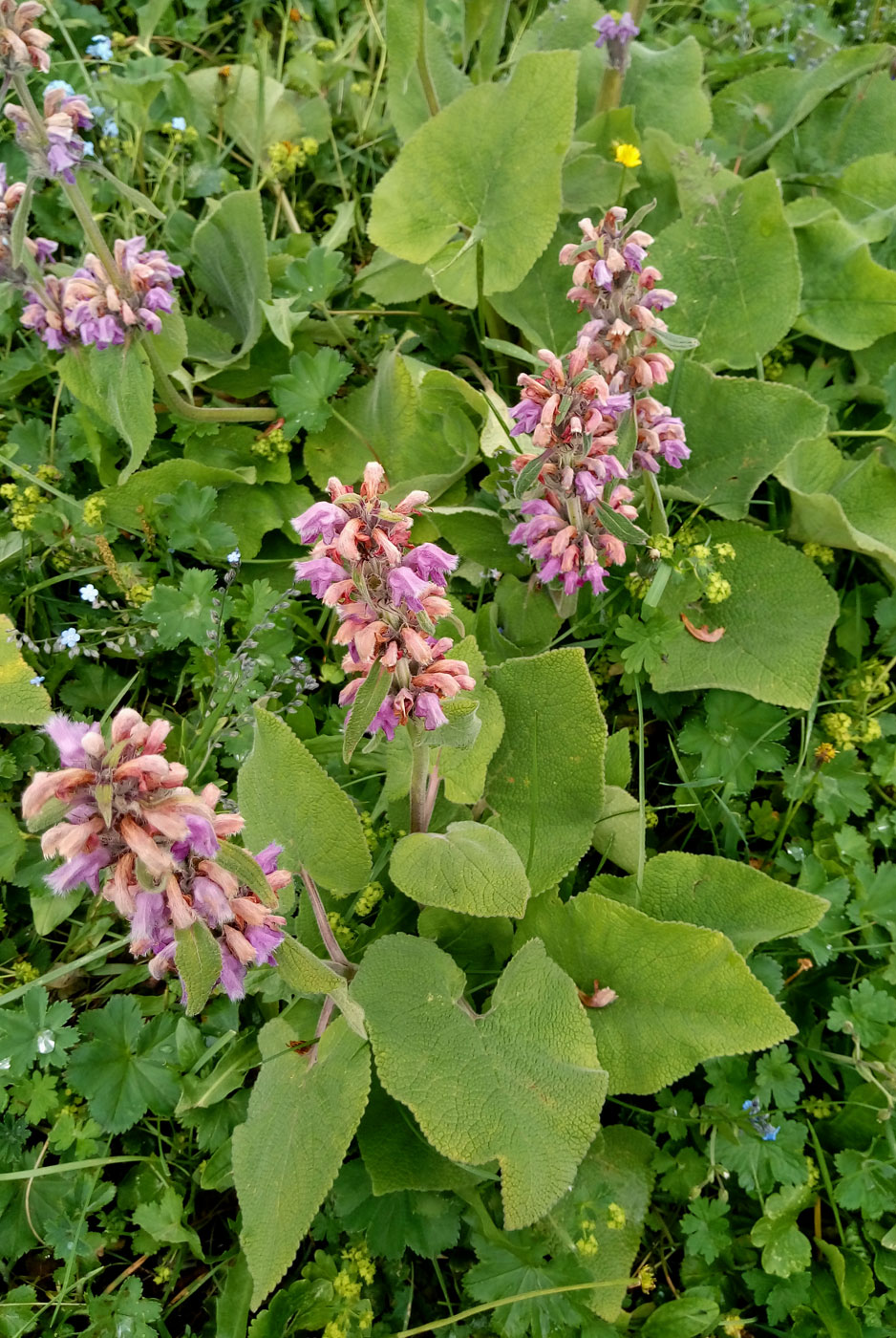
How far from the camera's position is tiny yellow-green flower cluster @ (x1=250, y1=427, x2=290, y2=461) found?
12.4 ft

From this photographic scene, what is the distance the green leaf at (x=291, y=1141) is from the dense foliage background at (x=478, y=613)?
0.25 ft

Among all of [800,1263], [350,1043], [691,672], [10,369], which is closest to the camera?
[350,1043]

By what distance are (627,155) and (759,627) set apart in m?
1.98

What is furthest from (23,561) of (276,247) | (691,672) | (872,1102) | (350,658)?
(872,1102)

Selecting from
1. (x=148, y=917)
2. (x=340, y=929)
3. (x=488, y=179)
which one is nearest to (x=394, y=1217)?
(x=340, y=929)

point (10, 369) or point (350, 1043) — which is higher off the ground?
point (10, 369)

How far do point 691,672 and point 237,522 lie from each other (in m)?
1.89

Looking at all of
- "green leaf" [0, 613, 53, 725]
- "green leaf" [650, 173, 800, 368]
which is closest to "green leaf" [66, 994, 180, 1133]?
"green leaf" [0, 613, 53, 725]

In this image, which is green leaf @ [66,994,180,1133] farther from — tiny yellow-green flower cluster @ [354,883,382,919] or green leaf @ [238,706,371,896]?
green leaf @ [238,706,371,896]

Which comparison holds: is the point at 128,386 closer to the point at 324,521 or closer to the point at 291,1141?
the point at 324,521

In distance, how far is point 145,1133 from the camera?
307cm

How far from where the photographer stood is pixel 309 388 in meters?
3.79

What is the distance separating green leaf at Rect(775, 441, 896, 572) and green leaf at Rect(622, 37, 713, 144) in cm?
168

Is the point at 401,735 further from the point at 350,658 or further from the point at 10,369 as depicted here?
the point at 10,369
